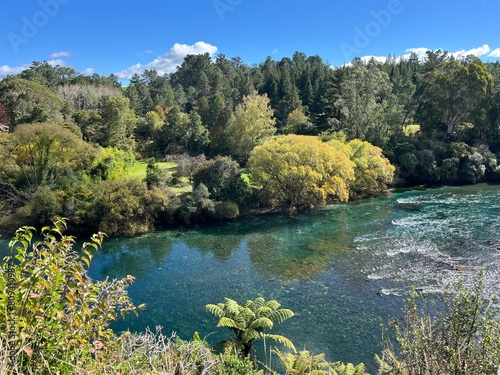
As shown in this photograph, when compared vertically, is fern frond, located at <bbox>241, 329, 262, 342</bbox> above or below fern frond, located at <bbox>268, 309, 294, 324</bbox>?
below

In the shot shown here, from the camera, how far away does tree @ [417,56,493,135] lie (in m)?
42.8

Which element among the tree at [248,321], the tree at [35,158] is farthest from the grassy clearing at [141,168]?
the tree at [248,321]

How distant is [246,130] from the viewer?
147 ft

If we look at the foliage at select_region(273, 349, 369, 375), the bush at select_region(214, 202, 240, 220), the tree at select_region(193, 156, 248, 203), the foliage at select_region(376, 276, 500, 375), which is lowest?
the foliage at select_region(273, 349, 369, 375)

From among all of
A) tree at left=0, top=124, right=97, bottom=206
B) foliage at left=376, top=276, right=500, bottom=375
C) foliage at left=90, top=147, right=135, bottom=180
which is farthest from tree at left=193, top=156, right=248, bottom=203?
foliage at left=376, top=276, right=500, bottom=375

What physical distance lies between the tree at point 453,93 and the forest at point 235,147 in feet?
0.47

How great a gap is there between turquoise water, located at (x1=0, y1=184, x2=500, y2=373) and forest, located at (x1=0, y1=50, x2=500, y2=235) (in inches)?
104

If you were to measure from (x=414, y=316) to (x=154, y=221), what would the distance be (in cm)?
2453

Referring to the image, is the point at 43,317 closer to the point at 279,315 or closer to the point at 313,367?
the point at 313,367

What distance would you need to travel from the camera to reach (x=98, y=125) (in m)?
44.6

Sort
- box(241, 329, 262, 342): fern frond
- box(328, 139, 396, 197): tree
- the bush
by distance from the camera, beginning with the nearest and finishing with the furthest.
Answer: box(241, 329, 262, 342): fern frond → the bush → box(328, 139, 396, 197): tree

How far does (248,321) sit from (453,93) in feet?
138

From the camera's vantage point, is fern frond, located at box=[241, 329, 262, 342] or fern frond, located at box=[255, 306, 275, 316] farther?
fern frond, located at box=[255, 306, 275, 316]

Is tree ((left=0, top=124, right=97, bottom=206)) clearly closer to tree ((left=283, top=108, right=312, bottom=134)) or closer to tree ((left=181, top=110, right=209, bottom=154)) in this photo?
tree ((left=181, top=110, right=209, bottom=154))
